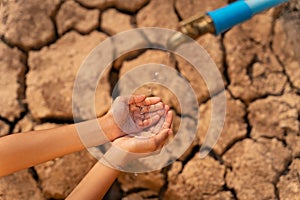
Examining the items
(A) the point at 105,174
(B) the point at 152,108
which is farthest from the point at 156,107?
(A) the point at 105,174

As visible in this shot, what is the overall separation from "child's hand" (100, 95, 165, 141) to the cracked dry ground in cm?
15

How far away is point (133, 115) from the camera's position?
1.60m

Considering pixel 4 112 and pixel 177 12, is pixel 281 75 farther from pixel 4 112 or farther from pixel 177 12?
pixel 4 112

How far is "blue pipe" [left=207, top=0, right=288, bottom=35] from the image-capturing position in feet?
4.71

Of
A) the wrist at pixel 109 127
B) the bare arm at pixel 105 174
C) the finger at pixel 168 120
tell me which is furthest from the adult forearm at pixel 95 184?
the finger at pixel 168 120

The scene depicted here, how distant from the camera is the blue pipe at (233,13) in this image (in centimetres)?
144

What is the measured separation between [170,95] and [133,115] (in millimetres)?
210

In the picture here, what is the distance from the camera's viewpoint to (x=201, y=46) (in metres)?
1.80

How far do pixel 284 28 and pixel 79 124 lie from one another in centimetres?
90

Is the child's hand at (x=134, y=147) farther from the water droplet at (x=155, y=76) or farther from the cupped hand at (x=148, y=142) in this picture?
the water droplet at (x=155, y=76)

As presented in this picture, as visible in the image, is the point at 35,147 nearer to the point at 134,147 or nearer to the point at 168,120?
the point at 134,147

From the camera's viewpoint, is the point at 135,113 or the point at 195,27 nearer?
the point at 195,27

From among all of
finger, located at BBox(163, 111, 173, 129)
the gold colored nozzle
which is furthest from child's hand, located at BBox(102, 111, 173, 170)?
the gold colored nozzle

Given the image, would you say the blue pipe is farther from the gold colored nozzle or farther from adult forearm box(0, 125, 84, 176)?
adult forearm box(0, 125, 84, 176)
